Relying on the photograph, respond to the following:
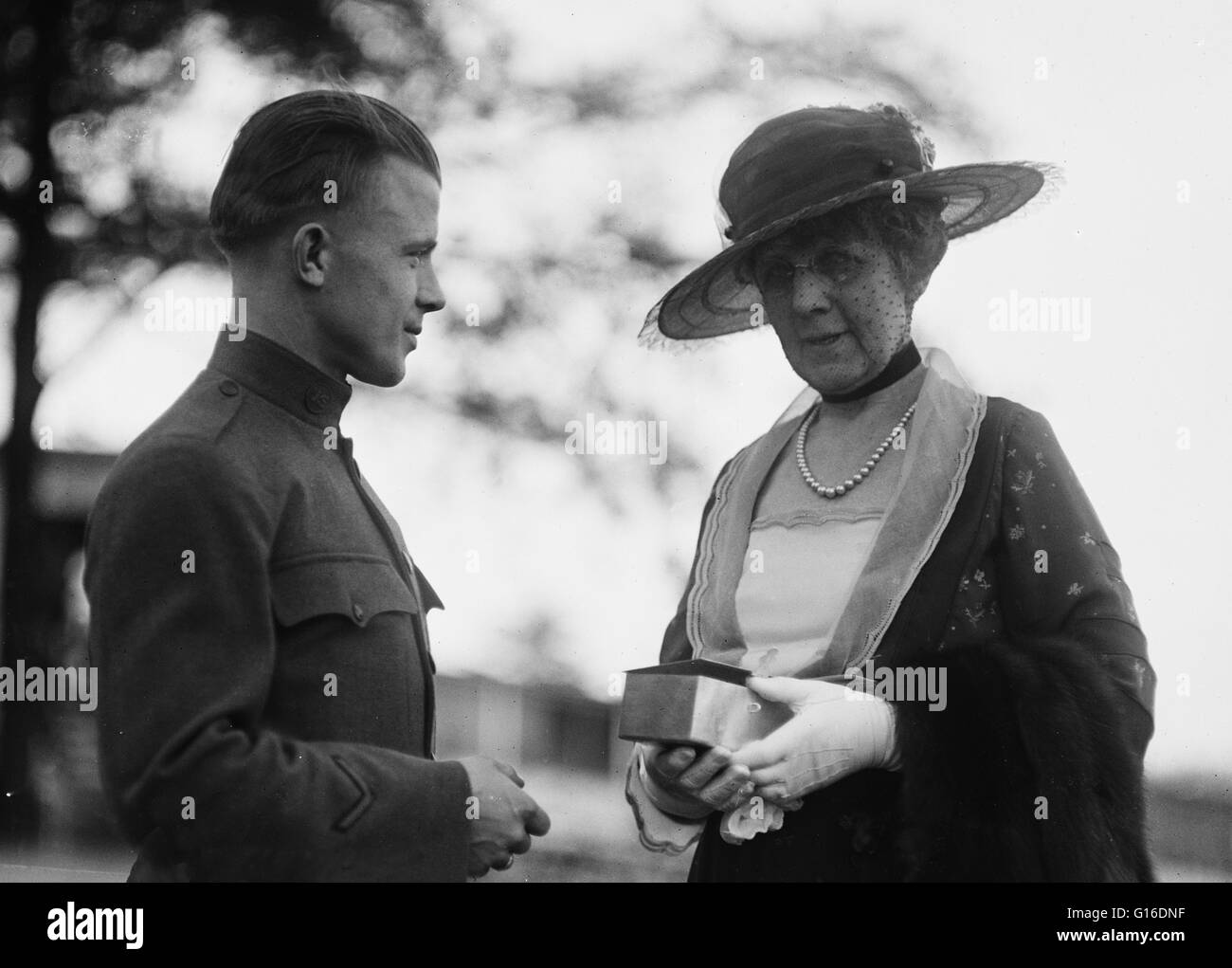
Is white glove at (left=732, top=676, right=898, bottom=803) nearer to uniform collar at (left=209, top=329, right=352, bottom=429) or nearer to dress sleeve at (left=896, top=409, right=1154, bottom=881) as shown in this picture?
dress sleeve at (left=896, top=409, right=1154, bottom=881)

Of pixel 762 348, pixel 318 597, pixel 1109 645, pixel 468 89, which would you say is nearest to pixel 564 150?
pixel 468 89

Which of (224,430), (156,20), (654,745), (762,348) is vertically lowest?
(654,745)

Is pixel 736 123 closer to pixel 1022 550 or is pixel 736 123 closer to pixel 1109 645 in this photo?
pixel 1022 550

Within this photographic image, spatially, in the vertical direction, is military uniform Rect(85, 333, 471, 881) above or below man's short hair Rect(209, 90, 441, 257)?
below

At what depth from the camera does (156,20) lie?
280cm

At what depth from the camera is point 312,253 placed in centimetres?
239

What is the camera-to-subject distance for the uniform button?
2.37m

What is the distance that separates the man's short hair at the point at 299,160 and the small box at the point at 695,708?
0.82 meters

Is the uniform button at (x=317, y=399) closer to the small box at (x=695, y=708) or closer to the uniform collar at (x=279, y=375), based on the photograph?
the uniform collar at (x=279, y=375)

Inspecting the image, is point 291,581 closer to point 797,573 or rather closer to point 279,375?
point 279,375

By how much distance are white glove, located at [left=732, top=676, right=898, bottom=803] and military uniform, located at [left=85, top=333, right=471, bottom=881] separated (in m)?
0.44

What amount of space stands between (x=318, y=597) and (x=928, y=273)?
42.2 inches

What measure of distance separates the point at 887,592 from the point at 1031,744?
0.29 metres

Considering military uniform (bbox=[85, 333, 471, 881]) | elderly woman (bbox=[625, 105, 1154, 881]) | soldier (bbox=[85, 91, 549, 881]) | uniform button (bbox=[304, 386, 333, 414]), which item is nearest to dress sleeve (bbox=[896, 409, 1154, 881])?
elderly woman (bbox=[625, 105, 1154, 881])
